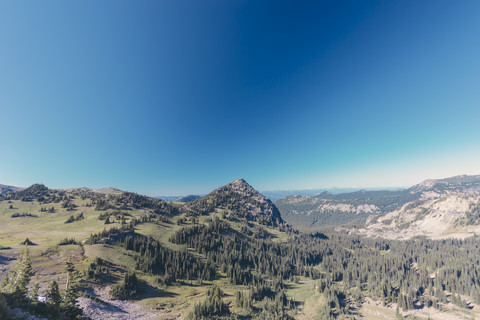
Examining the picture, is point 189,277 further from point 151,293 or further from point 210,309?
point 210,309

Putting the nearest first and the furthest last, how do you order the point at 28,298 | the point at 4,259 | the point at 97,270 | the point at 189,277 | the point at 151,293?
the point at 28,298
the point at 4,259
the point at 97,270
the point at 151,293
the point at 189,277

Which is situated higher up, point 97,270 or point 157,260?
point 97,270

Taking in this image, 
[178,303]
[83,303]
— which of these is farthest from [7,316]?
[178,303]

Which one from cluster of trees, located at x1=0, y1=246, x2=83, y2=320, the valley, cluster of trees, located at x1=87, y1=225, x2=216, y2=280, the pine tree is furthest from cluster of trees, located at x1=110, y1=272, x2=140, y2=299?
the pine tree

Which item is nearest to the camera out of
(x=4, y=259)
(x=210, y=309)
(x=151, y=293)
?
(x=210, y=309)

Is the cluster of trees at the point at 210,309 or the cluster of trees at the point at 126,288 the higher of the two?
the cluster of trees at the point at 126,288

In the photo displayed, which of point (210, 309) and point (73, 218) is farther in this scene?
point (73, 218)

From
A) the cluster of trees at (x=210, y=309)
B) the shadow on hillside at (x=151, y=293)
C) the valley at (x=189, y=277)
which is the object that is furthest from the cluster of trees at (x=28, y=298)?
the shadow on hillside at (x=151, y=293)

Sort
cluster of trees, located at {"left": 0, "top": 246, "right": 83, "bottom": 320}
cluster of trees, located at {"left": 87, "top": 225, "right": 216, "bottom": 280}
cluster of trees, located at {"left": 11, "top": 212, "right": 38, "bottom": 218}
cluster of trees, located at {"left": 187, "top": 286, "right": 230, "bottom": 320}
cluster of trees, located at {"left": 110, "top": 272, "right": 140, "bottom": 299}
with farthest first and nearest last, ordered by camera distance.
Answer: cluster of trees, located at {"left": 11, "top": 212, "right": 38, "bottom": 218}
cluster of trees, located at {"left": 87, "top": 225, "right": 216, "bottom": 280}
cluster of trees, located at {"left": 110, "top": 272, "right": 140, "bottom": 299}
cluster of trees, located at {"left": 187, "top": 286, "right": 230, "bottom": 320}
cluster of trees, located at {"left": 0, "top": 246, "right": 83, "bottom": 320}

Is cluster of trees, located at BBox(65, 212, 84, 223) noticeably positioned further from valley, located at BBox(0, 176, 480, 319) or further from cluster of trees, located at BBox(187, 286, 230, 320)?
cluster of trees, located at BBox(187, 286, 230, 320)

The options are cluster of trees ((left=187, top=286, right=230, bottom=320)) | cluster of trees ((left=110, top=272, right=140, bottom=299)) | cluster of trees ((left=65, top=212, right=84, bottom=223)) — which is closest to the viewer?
cluster of trees ((left=187, top=286, right=230, bottom=320))

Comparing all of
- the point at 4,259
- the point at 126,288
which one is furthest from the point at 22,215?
the point at 126,288

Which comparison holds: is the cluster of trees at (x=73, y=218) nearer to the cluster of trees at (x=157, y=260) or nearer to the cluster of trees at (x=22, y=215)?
the cluster of trees at (x=22, y=215)

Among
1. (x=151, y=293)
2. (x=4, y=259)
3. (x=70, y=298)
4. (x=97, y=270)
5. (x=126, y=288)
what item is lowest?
(x=151, y=293)
